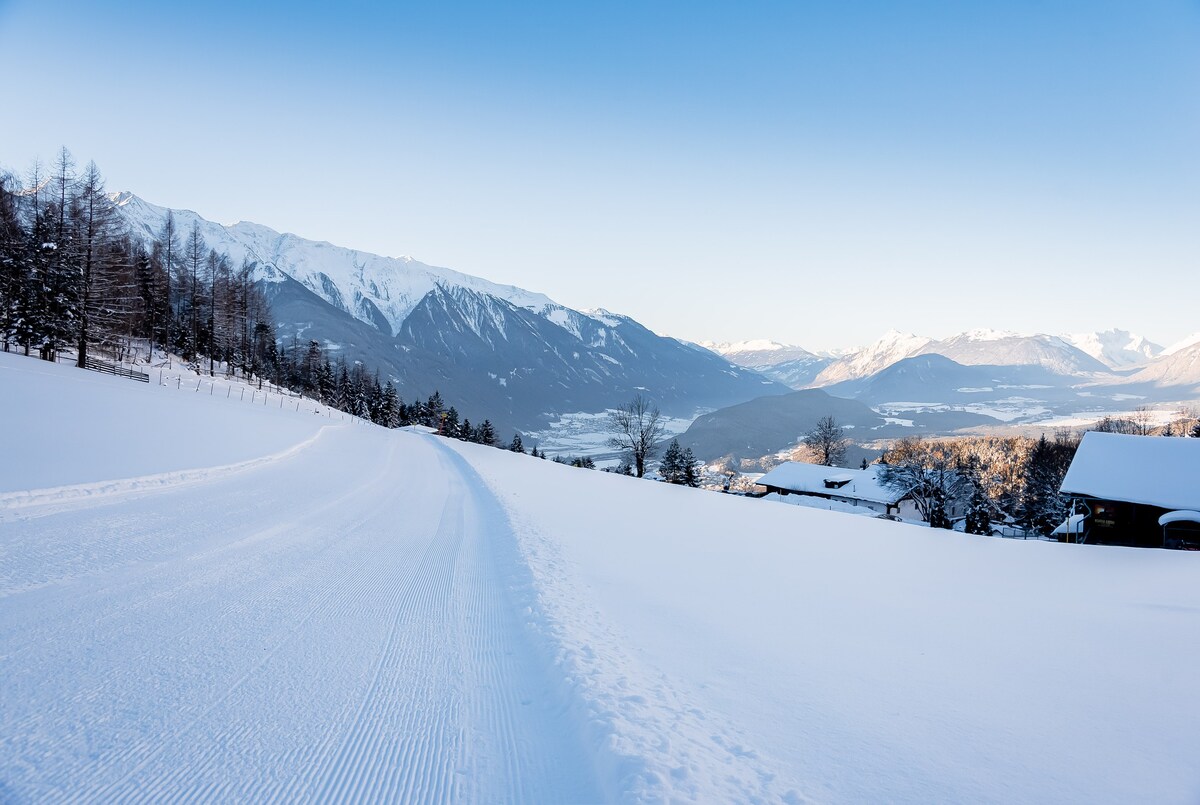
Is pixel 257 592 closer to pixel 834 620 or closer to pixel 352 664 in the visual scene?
pixel 352 664

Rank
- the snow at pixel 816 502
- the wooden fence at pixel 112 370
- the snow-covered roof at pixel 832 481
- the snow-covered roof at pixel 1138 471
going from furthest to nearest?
the snow-covered roof at pixel 832 481 → the snow at pixel 816 502 → the wooden fence at pixel 112 370 → the snow-covered roof at pixel 1138 471

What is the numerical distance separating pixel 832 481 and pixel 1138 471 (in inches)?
1395

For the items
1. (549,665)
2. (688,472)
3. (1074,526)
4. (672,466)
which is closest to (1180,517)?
(1074,526)

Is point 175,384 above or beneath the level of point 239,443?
above

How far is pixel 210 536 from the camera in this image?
8406mm

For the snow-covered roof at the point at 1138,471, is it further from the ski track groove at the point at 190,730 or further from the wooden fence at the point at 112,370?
the wooden fence at the point at 112,370

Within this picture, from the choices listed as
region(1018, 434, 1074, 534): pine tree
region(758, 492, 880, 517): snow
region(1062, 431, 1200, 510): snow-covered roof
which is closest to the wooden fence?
region(758, 492, 880, 517): snow

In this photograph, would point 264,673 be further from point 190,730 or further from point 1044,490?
point 1044,490

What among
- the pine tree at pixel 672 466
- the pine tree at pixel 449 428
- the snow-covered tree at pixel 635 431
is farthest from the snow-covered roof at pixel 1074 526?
the pine tree at pixel 449 428

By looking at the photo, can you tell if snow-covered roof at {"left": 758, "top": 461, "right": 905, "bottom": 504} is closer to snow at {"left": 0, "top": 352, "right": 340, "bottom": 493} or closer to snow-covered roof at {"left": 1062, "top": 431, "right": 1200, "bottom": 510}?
snow-covered roof at {"left": 1062, "top": 431, "right": 1200, "bottom": 510}

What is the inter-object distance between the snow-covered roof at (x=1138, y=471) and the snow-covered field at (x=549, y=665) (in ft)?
52.7

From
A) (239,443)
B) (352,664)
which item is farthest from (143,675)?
(239,443)

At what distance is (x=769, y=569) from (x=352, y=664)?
7.19m

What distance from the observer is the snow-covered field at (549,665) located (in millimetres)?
3348
